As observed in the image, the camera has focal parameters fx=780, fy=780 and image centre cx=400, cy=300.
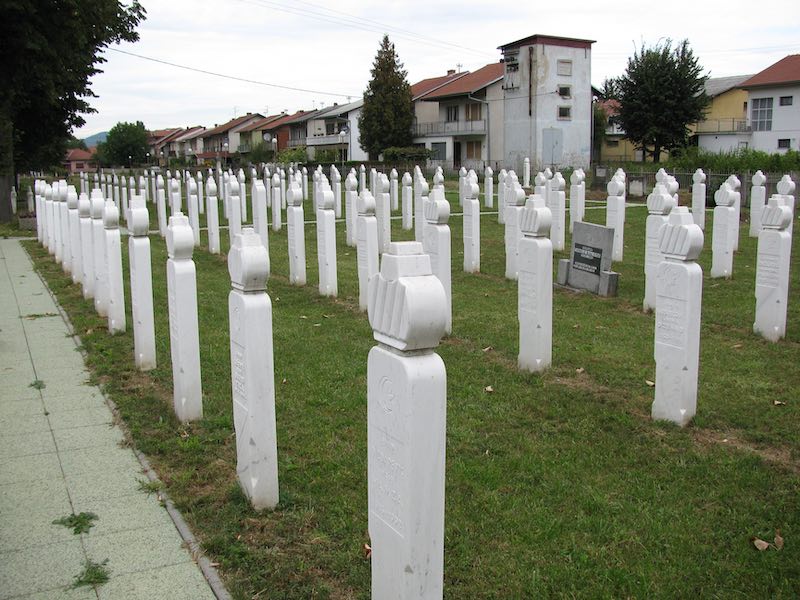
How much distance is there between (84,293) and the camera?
11992mm

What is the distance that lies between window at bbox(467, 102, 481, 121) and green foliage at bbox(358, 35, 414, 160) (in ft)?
16.6

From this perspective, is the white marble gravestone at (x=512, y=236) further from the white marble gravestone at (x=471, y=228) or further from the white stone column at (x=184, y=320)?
the white stone column at (x=184, y=320)

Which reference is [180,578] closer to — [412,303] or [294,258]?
[412,303]

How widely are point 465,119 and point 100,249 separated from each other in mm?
52139

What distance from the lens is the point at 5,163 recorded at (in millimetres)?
26375

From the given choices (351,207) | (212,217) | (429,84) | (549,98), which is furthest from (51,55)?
(429,84)

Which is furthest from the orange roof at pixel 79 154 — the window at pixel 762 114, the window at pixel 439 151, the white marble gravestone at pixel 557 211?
the white marble gravestone at pixel 557 211

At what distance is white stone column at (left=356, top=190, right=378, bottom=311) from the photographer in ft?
35.4

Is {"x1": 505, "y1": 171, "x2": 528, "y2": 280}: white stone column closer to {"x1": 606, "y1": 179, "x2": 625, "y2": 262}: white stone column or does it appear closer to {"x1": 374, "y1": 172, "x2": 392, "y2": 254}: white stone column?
{"x1": 606, "y1": 179, "x2": 625, "y2": 262}: white stone column

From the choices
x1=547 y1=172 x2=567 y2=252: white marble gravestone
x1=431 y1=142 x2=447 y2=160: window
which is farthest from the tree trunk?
x1=431 y1=142 x2=447 y2=160: window

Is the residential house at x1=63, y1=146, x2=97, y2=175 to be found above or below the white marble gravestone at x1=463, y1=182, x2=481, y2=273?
above

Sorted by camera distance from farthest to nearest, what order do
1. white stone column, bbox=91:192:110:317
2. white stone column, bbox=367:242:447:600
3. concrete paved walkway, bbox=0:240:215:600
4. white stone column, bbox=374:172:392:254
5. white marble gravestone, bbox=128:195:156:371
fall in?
white stone column, bbox=374:172:392:254
white stone column, bbox=91:192:110:317
white marble gravestone, bbox=128:195:156:371
concrete paved walkway, bbox=0:240:215:600
white stone column, bbox=367:242:447:600

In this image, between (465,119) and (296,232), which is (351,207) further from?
(465,119)

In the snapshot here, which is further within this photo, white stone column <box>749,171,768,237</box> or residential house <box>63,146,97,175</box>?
residential house <box>63,146,97,175</box>
